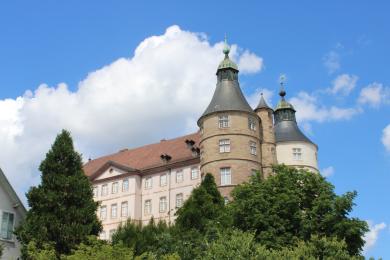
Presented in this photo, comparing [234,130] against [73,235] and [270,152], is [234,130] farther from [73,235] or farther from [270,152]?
[73,235]

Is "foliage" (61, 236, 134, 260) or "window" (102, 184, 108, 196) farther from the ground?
"window" (102, 184, 108, 196)

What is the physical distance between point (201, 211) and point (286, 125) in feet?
99.2

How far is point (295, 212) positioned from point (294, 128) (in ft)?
98.6

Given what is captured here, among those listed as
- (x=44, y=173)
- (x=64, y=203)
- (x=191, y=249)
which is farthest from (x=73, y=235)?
(x=191, y=249)

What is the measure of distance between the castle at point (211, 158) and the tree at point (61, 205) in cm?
3006

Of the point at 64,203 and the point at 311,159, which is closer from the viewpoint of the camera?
the point at 64,203

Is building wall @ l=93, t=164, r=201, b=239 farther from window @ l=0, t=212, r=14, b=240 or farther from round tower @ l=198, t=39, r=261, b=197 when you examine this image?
window @ l=0, t=212, r=14, b=240

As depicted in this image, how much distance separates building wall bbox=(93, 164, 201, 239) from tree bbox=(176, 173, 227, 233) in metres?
20.1

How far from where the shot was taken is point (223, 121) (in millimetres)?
64312

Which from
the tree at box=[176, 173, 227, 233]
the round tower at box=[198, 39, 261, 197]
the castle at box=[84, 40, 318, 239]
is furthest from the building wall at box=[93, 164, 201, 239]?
the tree at box=[176, 173, 227, 233]

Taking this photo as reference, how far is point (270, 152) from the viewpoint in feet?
219

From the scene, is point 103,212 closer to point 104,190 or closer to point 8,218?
point 104,190

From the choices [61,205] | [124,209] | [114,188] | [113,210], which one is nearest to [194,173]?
[124,209]

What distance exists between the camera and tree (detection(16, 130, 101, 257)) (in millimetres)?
30578
